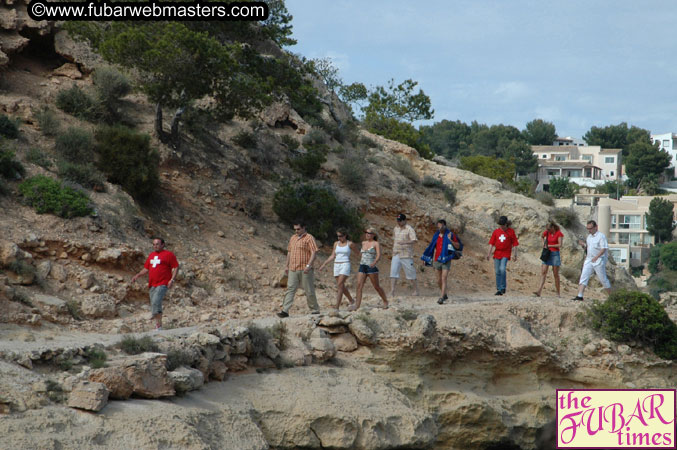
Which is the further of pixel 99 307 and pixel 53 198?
pixel 53 198

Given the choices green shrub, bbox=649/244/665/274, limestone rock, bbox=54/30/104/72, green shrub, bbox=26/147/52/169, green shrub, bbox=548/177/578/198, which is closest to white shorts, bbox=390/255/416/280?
green shrub, bbox=26/147/52/169

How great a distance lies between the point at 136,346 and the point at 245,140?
12894 mm

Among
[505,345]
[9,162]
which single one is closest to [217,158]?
[9,162]

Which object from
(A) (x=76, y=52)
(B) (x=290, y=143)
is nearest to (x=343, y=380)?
(B) (x=290, y=143)

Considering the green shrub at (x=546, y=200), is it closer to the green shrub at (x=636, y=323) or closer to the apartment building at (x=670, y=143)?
the green shrub at (x=636, y=323)

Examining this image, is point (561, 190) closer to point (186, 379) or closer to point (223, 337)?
point (223, 337)

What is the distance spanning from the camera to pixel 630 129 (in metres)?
109

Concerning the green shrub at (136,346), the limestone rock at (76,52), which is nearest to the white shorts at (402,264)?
the green shrub at (136,346)

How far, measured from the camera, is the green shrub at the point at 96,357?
29.1 ft

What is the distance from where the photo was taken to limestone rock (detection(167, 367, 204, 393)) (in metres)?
9.28

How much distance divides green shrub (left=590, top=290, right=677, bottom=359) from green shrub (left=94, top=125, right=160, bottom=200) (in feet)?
33.9

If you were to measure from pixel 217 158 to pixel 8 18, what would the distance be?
23.7 ft

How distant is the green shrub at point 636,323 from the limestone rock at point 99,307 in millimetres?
9591

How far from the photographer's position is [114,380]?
28.5 ft
